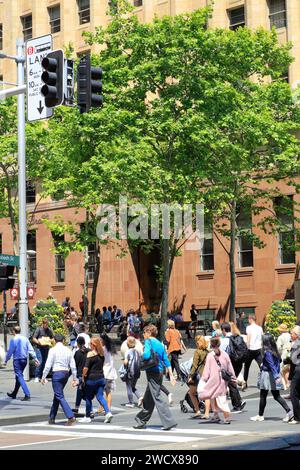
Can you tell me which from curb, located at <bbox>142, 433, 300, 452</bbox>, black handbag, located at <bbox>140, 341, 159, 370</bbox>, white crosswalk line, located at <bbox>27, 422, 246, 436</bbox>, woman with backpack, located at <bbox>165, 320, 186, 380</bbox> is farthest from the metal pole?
curb, located at <bbox>142, 433, 300, 452</bbox>

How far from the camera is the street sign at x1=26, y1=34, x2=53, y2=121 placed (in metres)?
21.7

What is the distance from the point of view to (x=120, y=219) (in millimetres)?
40812

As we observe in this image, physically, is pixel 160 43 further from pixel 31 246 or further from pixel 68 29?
pixel 31 246

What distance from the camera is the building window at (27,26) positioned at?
63553mm

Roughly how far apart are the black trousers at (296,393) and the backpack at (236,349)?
435cm

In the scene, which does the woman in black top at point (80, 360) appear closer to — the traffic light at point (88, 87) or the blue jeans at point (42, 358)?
the traffic light at point (88, 87)

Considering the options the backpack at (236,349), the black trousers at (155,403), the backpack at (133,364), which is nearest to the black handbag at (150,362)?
the black trousers at (155,403)

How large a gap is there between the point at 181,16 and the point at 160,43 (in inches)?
53.7

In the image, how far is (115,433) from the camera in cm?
1714

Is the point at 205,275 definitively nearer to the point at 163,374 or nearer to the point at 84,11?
the point at 84,11

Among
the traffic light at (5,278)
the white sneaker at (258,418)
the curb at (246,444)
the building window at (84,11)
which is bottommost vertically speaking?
the white sneaker at (258,418)

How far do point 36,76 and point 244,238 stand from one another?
84.9ft

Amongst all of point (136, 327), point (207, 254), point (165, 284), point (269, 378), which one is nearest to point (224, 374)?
point (269, 378)

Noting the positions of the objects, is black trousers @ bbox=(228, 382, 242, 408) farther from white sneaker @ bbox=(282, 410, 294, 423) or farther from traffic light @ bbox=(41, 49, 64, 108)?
traffic light @ bbox=(41, 49, 64, 108)
